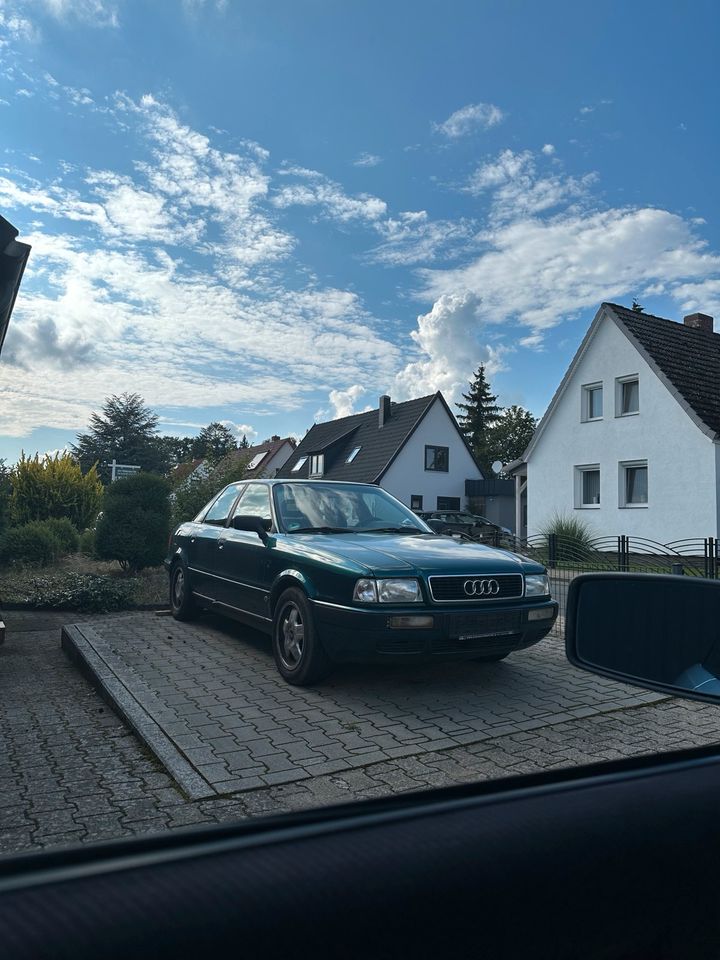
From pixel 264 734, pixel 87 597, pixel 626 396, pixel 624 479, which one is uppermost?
pixel 626 396

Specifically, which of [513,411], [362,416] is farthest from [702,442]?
[513,411]

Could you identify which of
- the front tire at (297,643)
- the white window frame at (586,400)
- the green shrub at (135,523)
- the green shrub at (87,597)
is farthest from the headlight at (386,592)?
the white window frame at (586,400)

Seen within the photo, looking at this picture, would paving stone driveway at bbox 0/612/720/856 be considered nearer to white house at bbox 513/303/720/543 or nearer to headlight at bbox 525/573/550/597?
headlight at bbox 525/573/550/597

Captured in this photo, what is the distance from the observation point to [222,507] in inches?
319

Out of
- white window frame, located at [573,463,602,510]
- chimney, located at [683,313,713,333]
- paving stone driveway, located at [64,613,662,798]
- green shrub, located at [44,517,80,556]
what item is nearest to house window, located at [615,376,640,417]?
white window frame, located at [573,463,602,510]

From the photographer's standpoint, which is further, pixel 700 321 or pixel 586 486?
pixel 700 321

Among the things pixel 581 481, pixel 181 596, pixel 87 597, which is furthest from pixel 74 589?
pixel 581 481

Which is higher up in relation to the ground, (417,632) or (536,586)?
(536,586)

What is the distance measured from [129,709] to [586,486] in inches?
904

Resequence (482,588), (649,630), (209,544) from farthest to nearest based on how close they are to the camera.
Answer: (209,544) → (482,588) → (649,630)

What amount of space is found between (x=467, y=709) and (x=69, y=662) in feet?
12.9

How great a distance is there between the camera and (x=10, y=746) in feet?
15.0

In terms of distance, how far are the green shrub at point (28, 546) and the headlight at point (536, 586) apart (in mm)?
11897

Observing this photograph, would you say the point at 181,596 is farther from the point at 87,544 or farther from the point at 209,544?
the point at 87,544
